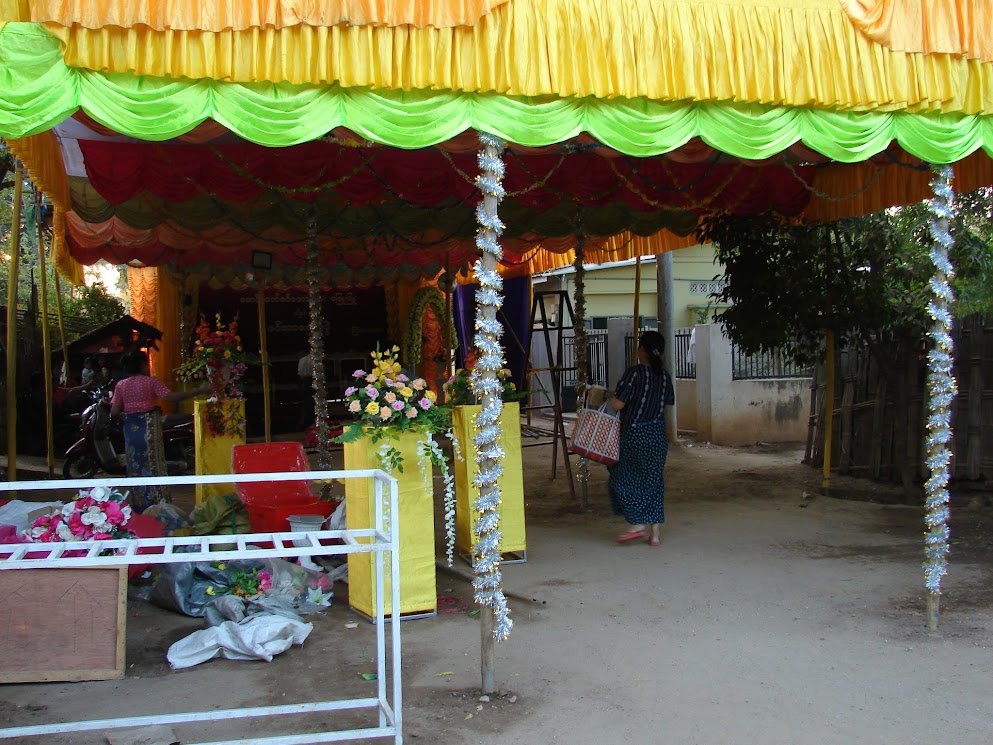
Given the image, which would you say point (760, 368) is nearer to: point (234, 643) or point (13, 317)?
point (13, 317)

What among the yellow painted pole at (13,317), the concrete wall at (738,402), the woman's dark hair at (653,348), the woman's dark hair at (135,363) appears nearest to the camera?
the woman's dark hair at (653,348)

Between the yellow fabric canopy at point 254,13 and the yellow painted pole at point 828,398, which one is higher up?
the yellow fabric canopy at point 254,13

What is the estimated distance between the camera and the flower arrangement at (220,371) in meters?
7.88

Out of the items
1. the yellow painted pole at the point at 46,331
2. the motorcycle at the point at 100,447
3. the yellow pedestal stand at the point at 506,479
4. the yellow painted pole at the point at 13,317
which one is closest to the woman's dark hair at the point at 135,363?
the yellow painted pole at the point at 13,317

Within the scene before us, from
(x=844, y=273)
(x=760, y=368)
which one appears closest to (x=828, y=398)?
(x=844, y=273)

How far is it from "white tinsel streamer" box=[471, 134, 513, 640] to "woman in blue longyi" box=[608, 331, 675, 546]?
2.66 meters

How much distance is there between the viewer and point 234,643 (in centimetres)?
429

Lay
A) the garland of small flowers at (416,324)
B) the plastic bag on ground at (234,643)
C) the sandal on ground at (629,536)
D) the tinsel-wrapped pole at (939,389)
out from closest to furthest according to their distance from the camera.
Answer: the plastic bag on ground at (234,643) → the tinsel-wrapped pole at (939,389) → the sandal on ground at (629,536) → the garland of small flowers at (416,324)

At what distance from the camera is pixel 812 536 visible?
6727mm

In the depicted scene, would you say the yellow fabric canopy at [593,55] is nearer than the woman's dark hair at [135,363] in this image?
Yes

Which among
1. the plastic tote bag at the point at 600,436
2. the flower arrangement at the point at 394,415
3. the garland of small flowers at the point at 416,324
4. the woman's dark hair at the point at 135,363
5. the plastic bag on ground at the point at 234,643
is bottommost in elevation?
the plastic bag on ground at the point at 234,643

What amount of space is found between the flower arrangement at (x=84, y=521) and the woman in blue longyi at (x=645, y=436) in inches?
138

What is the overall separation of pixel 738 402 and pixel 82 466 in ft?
27.7

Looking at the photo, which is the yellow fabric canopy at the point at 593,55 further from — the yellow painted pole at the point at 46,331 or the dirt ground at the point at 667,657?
the yellow painted pole at the point at 46,331
